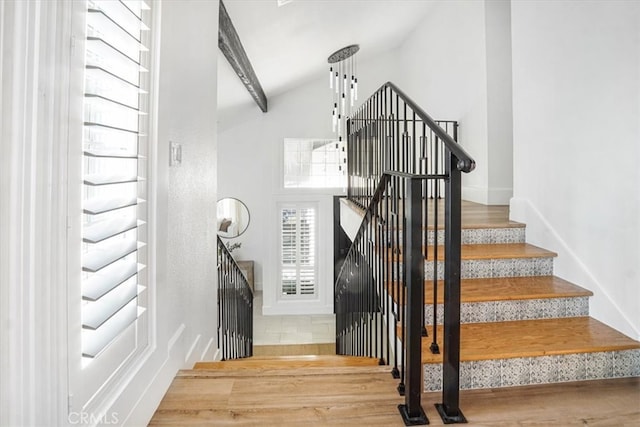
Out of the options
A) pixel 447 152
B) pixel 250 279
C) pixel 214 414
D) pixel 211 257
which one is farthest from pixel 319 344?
pixel 447 152

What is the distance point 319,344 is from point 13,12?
5796mm

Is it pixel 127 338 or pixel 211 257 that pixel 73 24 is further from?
pixel 211 257

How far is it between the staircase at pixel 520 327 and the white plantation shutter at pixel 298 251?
4.88 m

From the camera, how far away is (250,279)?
757 centimetres

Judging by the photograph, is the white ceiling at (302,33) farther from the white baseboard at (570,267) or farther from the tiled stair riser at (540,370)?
the tiled stair riser at (540,370)

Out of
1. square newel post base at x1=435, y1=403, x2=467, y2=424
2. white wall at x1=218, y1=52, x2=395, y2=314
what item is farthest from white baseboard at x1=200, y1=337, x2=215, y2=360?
white wall at x1=218, y1=52, x2=395, y2=314

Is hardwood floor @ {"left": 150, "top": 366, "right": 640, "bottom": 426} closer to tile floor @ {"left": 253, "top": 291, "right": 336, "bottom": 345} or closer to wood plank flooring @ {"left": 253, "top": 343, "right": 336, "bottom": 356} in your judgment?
wood plank flooring @ {"left": 253, "top": 343, "right": 336, "bottom": 356}

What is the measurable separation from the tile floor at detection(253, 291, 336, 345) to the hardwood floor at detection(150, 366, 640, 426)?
4469 mm

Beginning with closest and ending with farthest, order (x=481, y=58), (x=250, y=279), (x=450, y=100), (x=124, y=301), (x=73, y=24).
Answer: (x=73, y=24) → (x=124, y=301) → (x=481, y=58) → (x=450, y=100) → (x=250, y=279)

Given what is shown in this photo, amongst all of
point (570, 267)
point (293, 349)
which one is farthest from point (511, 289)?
point (293, 349)

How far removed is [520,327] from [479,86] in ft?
10.8

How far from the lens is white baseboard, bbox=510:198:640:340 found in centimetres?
204

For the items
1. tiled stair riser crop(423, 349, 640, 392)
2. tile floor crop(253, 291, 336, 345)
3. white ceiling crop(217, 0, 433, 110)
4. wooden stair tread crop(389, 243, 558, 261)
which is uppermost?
white ceiling crop(217, 0, 433, 110)

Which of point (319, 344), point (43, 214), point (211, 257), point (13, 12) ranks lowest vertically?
point (319, 344)
